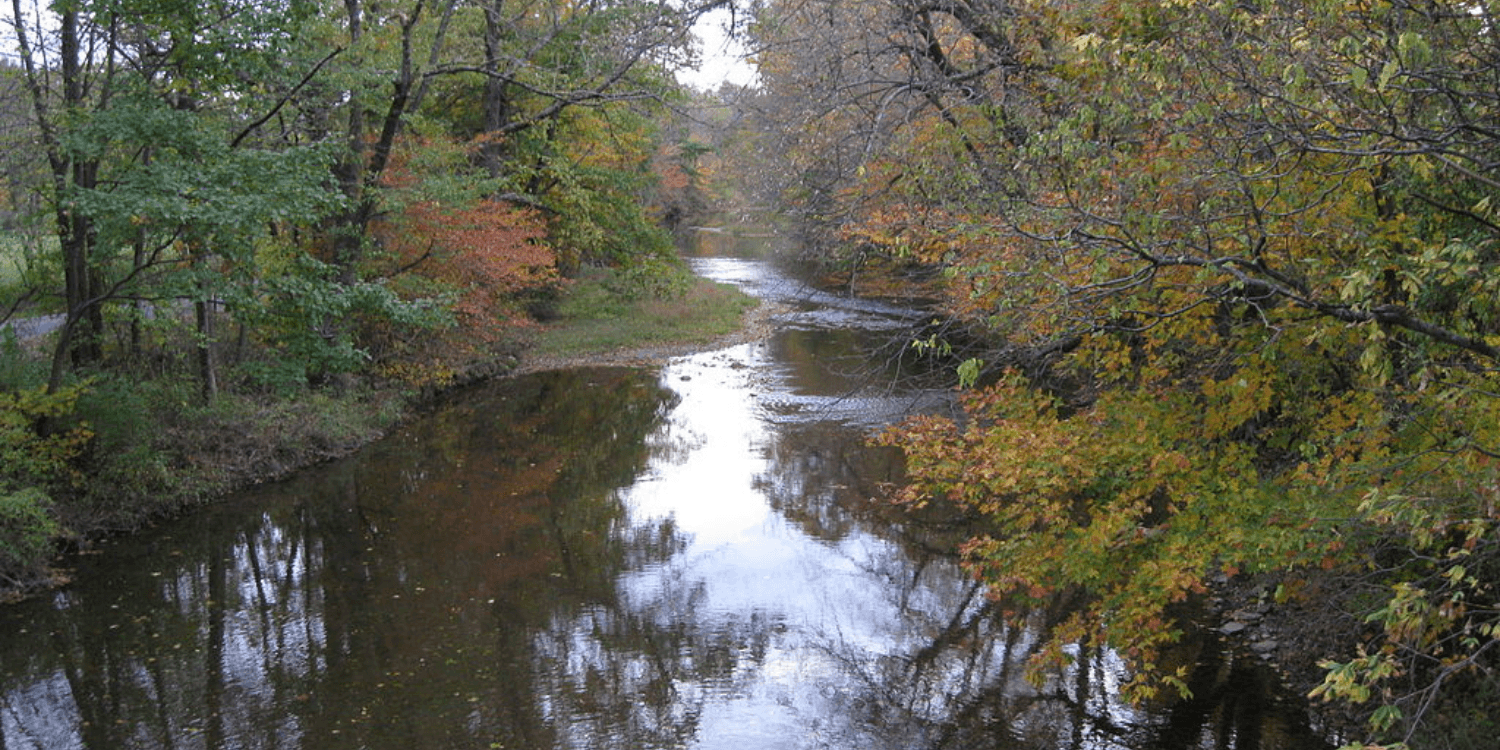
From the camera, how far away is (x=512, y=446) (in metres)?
17.7

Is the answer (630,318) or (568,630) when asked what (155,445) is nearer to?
(568,630)

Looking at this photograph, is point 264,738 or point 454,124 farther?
point 454,124

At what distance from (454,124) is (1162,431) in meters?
20.9

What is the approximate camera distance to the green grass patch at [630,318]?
27.4 metres

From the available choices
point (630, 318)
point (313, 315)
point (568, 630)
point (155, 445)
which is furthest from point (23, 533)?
point (630, 318)

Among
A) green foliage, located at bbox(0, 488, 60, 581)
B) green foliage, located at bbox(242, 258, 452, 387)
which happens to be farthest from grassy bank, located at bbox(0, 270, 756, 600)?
green foliage, located at bbox(242, 258, 452, 387)

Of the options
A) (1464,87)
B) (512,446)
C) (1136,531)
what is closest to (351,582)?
(512,446)

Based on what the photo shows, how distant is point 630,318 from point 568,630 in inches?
807

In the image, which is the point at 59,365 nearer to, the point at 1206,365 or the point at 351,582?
the point at 351,582

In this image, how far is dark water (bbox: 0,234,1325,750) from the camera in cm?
823

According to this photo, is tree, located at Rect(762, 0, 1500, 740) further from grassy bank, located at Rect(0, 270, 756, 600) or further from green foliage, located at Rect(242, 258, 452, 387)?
grassy bank, located at Rect(0, 270, 756, 600)

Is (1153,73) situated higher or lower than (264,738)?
higher

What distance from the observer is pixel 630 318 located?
3016 cm

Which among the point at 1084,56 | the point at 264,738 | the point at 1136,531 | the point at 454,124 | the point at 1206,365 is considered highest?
the point at 454,124
